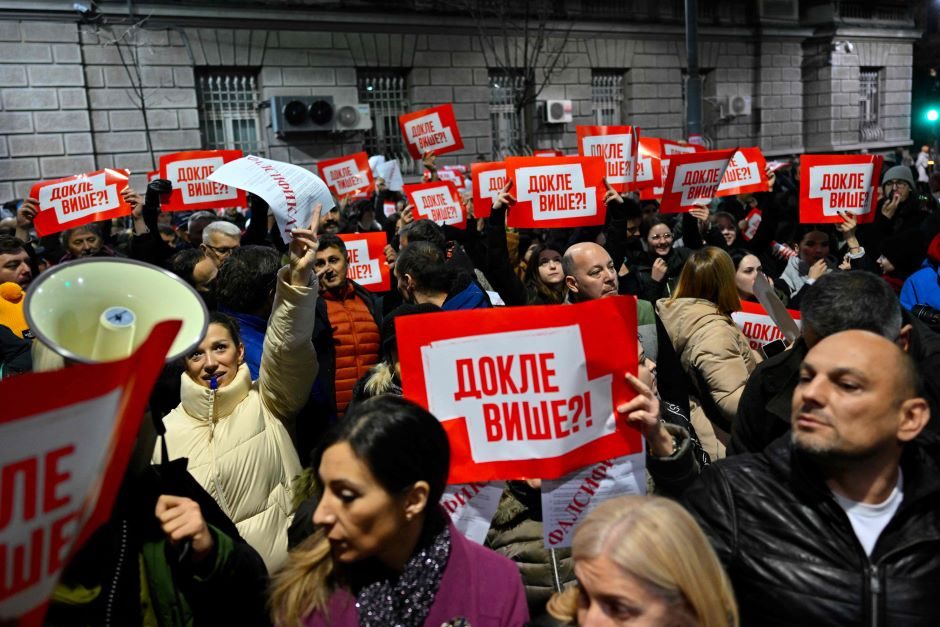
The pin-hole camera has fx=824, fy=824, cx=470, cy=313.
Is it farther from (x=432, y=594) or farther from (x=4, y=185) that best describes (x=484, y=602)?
(x=4, y=185)

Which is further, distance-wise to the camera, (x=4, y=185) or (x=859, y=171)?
(x=4, y=185)

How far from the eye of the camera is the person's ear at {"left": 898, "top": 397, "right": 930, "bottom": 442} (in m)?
2.00

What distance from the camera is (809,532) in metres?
2.01

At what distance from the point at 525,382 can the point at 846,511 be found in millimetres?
863

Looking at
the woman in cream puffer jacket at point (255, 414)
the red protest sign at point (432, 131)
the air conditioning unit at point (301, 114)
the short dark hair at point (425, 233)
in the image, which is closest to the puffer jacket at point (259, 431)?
the woman in cream puffer jacket at point (255, 414)

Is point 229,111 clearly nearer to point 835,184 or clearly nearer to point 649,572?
point 835,184

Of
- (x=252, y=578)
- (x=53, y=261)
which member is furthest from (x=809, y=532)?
(x=53, y=261)

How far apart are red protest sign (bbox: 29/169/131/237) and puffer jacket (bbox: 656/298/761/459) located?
532 cm

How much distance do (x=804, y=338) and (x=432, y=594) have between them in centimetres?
160

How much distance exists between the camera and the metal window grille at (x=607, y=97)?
22031 millimetres

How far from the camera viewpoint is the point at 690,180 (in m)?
7.00

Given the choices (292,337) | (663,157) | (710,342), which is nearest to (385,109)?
(663,157)

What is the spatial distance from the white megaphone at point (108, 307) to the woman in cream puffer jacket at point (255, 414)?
1091 mm

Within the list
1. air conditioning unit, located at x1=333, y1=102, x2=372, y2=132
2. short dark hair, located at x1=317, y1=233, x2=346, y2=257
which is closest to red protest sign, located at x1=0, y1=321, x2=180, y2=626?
short dark hair, located at x1=317, y1=233, x2=346, y2=257
